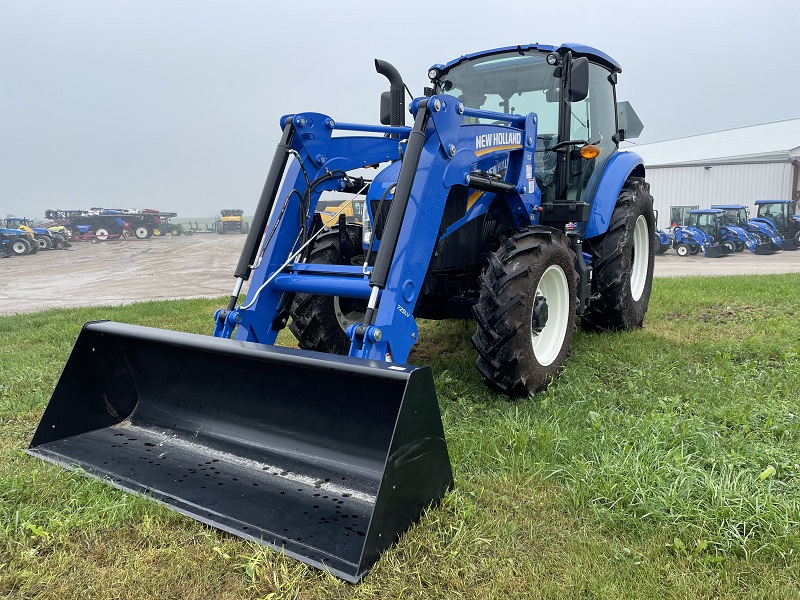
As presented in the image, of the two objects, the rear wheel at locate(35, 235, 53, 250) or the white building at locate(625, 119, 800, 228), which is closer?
the rear wheel at locate(35, 235, 53, 250)

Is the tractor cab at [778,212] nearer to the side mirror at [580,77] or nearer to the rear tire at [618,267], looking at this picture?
the rear tire at [618,267]

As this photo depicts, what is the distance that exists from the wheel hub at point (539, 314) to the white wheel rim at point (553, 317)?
172 mm

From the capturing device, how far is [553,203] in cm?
459

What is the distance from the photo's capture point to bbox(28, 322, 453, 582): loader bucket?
7.44 ft

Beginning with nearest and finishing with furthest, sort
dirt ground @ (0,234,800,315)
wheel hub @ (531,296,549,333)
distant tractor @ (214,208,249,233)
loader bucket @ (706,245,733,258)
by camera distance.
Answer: wheel hub @ (531,296,549,333) < dirt ground @ (0,234,800,315) < loader bucket @ (706,245,733,258) < distant tractor @ (214,208,249,233)

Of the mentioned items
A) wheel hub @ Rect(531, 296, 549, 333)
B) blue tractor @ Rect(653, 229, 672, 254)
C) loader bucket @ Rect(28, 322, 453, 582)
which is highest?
wheel hub @ Rect(531, 296, 549, 333)

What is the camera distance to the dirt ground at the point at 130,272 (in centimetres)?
1230

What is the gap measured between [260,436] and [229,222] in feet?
145

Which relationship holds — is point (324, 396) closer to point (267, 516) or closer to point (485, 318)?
point (267, 516)

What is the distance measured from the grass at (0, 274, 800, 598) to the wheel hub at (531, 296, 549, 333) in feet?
1.37

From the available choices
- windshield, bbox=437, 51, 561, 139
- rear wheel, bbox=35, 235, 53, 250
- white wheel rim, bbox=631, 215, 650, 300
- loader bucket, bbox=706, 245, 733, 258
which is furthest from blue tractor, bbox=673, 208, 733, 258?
rear wheel, bbox=35, 235, 53, 250

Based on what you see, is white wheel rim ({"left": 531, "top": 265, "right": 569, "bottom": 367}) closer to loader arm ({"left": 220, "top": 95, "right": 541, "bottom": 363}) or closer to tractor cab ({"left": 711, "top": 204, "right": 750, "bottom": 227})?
loader arm ({"left": 220, "top": 95, "right": 541, "bottom": 363})

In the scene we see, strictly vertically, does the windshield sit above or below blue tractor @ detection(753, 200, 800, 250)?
above

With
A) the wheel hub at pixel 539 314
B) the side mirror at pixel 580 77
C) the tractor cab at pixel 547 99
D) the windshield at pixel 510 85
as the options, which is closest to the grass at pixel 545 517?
the wheel hub at pixel 539 314
